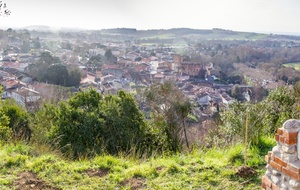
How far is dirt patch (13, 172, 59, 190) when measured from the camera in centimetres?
296

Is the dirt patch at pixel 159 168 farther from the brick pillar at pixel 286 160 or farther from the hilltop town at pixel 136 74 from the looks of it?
the hilltop town at pixel 136 74

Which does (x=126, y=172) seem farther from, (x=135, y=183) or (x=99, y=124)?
(x=99, y=124)

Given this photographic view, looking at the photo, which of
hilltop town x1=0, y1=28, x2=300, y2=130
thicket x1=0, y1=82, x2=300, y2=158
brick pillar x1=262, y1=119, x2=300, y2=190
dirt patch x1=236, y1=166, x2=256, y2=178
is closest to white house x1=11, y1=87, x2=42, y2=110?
hilltop town x1=0, y1=28, x2=300, y2=130

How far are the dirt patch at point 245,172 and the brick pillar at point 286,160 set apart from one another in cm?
97

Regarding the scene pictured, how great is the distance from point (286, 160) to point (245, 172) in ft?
4.01

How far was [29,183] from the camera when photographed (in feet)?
9.95

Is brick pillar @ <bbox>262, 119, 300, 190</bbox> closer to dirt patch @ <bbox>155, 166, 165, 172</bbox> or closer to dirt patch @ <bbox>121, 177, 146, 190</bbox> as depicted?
dirt patch @ <bbox>121, 177, 146, 190</bbox>

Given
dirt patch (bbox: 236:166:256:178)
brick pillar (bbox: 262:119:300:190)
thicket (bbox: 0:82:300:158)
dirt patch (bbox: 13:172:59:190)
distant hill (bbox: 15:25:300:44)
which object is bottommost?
thicket (bbox: 0:82:300:158)

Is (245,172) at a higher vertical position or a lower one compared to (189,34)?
lower

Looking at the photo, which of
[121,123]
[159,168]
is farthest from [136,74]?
[159,168]

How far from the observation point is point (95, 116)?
21.4ft

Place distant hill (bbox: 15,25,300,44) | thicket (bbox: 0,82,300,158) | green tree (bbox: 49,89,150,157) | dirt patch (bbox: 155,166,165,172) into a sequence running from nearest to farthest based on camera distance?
1. dirt patch (bbox: 155,166,165,172)
2. thicket (bbox: 0,82,300,158)
3. green tree (bbox: 49,89,150,157)
4. distant hill (bbox: 15,25,300,44)

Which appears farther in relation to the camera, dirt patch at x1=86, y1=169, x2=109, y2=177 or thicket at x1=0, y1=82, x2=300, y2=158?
thicket at x1=0, y1=82, x2=300, y2=158

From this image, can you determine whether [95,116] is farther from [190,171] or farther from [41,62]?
[41,62]
